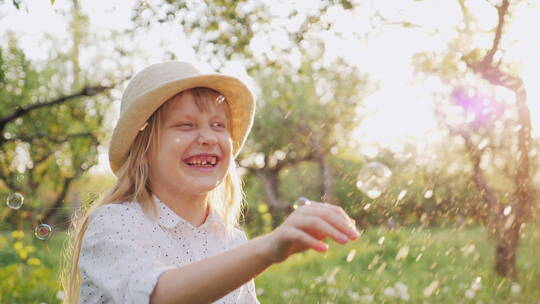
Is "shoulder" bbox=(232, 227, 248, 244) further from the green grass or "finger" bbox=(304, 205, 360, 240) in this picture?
the green grass

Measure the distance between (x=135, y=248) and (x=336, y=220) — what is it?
72 cm

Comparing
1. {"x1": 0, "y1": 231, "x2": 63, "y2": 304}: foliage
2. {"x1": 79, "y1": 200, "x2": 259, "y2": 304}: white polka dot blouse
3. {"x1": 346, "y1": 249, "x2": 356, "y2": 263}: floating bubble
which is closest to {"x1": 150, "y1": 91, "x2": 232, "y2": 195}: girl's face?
{"x1": 79, "y1": 200, "x2": 259, "y2": 304}: white polka dot blouse

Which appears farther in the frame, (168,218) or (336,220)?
(168,218)

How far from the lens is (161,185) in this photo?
216cm

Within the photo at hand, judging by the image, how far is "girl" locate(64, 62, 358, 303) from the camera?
5.75 ft

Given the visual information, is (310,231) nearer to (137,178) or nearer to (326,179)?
(137,178)

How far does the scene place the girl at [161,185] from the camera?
175 centimetres

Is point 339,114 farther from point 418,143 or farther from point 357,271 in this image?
point 357,271

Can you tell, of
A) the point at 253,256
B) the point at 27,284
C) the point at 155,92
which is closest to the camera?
the point at 253,256

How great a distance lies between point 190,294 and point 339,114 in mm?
14514

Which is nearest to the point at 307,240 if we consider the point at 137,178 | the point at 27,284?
the point at 137,178

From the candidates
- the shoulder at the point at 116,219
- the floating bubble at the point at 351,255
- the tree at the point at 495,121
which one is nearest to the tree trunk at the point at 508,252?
the tree at the point at 495,121

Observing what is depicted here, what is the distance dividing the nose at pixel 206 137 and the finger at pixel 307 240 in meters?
0.84

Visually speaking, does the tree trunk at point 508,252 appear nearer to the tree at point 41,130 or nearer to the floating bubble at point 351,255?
the floating bubble at point 351,255
